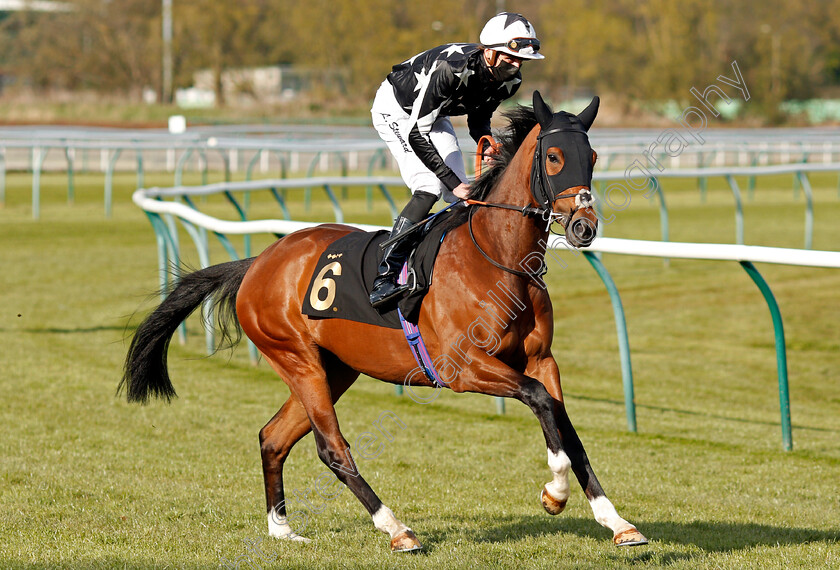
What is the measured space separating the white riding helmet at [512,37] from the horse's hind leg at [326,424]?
4.48 ft

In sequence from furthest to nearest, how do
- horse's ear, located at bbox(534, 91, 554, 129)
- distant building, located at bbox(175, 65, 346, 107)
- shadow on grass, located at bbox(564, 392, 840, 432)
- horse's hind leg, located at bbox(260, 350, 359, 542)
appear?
distant building, located at bbox(175, 65, 346, 107), shadow on grass, located at bbox(564, 392, 840, 432), horse's hind leg, located at bbox(260, 350, 359, 542), horse's ear, located at bbox(534, 91, 554, 129)

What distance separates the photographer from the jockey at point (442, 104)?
3758mm

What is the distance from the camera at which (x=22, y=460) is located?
5.09 meters

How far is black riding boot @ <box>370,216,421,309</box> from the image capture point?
12.6 feet

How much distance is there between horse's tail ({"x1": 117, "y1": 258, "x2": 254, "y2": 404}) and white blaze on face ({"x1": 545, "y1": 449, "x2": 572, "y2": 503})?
70.5 inches

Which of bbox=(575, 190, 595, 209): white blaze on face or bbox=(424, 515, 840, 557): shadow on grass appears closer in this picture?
bbox=(575, 190, 595, 209): white blaze on face

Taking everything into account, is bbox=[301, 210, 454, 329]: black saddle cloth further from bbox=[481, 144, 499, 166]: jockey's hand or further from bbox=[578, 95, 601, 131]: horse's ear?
bbox=[578, 95, 601, 131]: horse's ear

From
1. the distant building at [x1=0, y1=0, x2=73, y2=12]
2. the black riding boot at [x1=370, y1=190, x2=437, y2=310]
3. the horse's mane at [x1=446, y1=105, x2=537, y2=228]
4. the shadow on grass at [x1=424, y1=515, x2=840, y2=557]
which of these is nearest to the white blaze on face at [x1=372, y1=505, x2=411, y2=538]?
the shadow on grass at [x1=424, y1=515, x2=840, y2=557]

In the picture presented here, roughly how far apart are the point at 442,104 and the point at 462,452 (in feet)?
7.08

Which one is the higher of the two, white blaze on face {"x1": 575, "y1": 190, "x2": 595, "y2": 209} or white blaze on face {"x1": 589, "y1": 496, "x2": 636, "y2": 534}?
white blaze on face {"x1": 575, "y1": 190, "x2": 595, "y2": 209}

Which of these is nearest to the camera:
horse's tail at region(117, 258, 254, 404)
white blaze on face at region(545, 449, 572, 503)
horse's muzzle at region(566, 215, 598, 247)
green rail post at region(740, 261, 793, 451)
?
horse's muzzle at region(566, 215, 598, 247)

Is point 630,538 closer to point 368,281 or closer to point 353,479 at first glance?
point 353,479

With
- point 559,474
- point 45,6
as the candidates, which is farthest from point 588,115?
point 45,6

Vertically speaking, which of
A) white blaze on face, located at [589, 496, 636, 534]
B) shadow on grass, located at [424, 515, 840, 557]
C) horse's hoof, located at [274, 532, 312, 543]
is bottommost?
horse's hoof, located at [274, 532, 312, 543]
